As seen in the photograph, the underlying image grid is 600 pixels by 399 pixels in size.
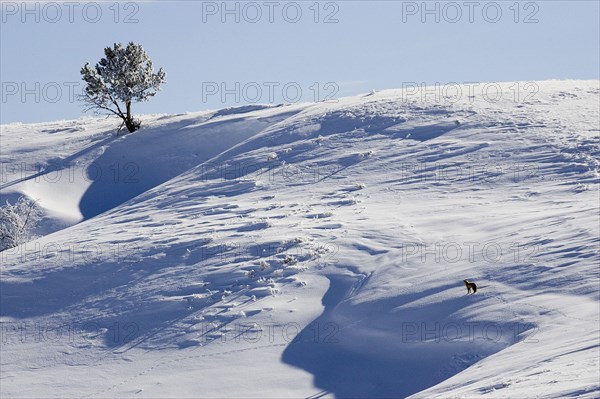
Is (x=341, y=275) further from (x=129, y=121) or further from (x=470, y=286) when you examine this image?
(x=129, y=121)

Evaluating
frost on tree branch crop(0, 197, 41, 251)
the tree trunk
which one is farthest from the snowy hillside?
the tree trunk

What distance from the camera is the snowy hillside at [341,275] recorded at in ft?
51.3

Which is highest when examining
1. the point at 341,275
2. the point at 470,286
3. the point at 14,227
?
the point at 14,227

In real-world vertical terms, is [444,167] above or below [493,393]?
above

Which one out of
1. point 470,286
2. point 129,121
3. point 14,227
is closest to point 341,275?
point 470,286

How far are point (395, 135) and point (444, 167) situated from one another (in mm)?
5199

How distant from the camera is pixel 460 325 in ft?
52.9

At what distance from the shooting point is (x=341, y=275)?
19.5 metres

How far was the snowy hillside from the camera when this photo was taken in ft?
51.3

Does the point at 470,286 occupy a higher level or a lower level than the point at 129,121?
lower

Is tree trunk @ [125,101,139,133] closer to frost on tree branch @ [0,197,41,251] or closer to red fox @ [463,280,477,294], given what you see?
frost on tree branch @ [0,197,41,251]

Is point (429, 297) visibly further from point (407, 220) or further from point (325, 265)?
point (407, 220)

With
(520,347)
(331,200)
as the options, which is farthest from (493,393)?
(331,200)

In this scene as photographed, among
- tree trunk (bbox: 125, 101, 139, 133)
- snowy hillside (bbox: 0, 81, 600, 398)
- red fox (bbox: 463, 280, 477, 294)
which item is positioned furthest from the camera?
tree trunk (bbox: 125, 101, 139, 133)
